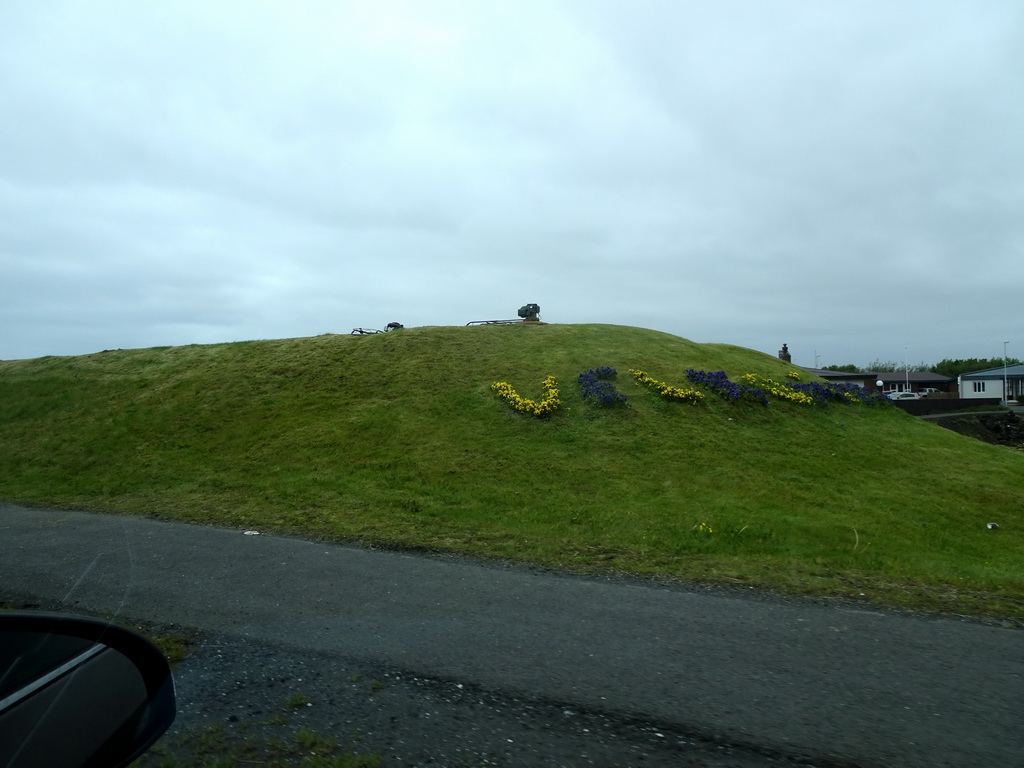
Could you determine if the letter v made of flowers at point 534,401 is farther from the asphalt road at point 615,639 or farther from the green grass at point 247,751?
the green grass at point 247,751

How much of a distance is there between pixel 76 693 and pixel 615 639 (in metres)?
4.19

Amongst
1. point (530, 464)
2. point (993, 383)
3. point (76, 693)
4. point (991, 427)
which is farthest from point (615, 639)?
point (993, 383)

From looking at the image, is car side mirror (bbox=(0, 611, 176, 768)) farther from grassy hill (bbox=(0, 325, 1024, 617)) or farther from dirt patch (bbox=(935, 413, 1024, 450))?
dirt patch (bbox=(935, 413, 1024, 450))

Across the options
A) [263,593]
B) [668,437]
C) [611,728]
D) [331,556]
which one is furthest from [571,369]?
[611,728]

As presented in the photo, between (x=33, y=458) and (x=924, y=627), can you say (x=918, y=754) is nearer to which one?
(x=924, y=627)

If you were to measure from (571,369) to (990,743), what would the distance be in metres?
17.2

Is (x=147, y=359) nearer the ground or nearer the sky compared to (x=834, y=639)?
nearer the sky

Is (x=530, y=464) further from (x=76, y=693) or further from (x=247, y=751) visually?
(x=76, y=693)

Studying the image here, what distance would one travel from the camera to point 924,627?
20.8 feet

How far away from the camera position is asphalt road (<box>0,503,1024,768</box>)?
14.6 feet

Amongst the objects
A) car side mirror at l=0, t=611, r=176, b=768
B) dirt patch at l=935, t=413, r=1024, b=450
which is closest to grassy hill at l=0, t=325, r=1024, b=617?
car side mirror at l=0, t=611, r=176, b=768

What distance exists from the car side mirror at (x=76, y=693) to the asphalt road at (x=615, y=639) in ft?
7.73

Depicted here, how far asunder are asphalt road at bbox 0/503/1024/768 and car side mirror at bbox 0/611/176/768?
7.73 ft

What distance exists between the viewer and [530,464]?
14.6 m
